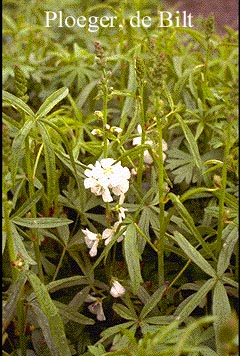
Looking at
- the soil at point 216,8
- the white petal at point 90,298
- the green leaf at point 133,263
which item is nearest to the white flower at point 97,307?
the white petal at point 90,298

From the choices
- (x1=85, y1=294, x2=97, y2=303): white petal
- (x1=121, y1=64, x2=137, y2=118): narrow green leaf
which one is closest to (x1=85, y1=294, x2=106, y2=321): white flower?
(x1=85, y1=294, x2=97, y2=303): white petal

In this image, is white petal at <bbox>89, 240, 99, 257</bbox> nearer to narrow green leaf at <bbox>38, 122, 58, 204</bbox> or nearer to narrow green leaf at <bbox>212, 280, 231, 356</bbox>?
narrow green leaf at <bbox>38, 122, 58, 204</bbox>

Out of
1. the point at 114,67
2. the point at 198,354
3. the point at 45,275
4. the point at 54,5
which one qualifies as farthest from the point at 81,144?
the point at 54,5

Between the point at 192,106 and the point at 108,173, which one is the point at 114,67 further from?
the point at 108,173

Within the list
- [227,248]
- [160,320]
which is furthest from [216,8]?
[160,320]

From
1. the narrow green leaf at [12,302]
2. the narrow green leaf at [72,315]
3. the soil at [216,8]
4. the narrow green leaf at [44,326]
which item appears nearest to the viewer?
the narrow green leaf at [12,302]

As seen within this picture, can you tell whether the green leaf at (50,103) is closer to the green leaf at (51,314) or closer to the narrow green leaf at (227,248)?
the green leaf at (51,314)
